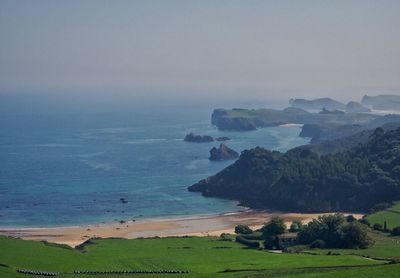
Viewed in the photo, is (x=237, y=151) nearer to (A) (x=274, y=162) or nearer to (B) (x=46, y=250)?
(A) (x=274, y=162)

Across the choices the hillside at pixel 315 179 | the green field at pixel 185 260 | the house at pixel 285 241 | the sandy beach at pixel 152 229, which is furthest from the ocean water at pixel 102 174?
the house at pixel 285 241

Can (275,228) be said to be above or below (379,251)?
above

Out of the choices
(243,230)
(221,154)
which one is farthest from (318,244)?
(221,154)

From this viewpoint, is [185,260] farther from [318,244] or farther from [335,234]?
[335,234]

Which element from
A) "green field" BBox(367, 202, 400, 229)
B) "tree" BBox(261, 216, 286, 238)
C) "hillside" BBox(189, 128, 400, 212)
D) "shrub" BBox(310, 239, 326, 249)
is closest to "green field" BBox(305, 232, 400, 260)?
"shrub" BBox(310, 239, 326, 249)

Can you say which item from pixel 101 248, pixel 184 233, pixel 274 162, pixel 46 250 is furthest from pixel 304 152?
pixel 46 250

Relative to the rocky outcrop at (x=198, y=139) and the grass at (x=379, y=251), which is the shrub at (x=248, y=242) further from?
the rocky outcrop at (x=198, y=139)
